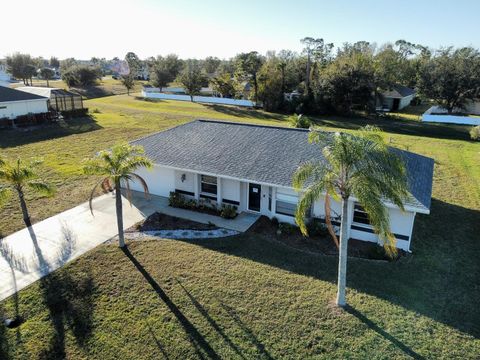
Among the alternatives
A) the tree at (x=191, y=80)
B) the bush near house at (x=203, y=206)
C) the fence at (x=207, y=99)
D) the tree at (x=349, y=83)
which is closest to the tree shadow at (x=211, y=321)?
the bush near house at (x=203, y=206)

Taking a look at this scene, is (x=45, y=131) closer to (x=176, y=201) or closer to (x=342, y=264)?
(x=176, y=201)

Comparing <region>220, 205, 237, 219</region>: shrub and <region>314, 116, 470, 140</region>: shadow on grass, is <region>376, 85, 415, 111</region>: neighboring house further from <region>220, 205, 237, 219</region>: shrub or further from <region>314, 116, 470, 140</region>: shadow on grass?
<region>220, 205, 237, 219</region>: shrub

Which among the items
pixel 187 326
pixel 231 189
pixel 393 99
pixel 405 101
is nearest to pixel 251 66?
pixel 393 99

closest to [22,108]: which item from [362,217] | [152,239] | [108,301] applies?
[152,239]

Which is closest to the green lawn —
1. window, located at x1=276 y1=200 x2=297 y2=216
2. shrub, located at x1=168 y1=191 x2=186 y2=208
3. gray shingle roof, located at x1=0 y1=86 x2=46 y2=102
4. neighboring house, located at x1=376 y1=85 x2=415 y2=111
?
window, located at x1=276 y1=200 x2=297 y2=216

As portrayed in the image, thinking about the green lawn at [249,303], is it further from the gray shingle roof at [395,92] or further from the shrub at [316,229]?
the gray shingle roof at [395,92]

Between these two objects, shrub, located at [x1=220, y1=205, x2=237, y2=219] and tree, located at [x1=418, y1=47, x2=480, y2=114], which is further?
tree, located at [x1=418, y1=47, x2=480, y2=114]
